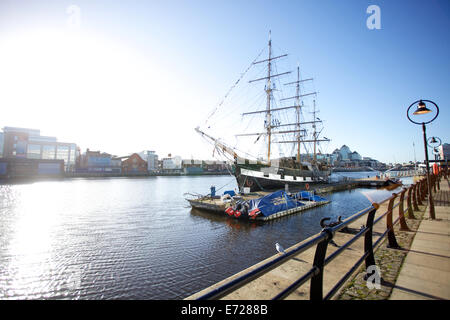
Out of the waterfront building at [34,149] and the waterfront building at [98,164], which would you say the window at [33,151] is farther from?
the waterfront building at [98,164]

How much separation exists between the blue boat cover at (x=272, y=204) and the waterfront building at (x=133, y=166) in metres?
104

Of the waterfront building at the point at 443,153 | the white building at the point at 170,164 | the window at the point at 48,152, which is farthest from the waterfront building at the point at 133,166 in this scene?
the waterfront building at the point at 443,153

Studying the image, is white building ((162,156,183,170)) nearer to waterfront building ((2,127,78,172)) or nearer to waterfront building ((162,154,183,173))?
waterfront building ((162,154,183,173))

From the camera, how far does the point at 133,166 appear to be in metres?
113

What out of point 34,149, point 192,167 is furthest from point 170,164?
point 34,149

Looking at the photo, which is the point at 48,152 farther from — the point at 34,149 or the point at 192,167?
the point at 192,167

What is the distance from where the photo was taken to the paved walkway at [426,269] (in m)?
Answer: 3.53

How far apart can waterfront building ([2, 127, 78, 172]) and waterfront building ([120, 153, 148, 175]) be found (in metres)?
28.0

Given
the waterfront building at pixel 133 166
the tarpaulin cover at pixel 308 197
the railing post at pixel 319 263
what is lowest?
the tarpaulin cover at pixel 308 197

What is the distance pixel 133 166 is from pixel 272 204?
10739cm

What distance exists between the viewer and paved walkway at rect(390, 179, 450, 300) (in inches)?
139

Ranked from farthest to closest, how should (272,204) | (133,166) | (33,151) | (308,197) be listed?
(133,166) < (33,151) < (308,197) < (272,204)
